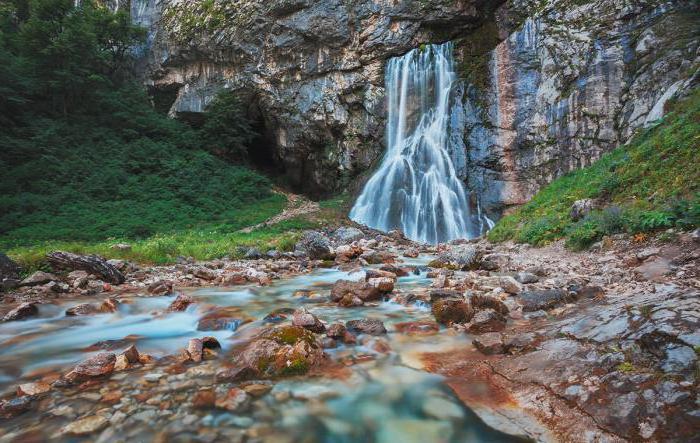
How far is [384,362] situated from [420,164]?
16.5 meters

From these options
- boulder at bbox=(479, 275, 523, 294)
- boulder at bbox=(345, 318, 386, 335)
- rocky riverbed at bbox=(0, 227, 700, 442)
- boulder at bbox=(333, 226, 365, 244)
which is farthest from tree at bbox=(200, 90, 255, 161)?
boulder at bbox=(345, 318, 386, 335)

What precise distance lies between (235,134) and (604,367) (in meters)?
26.6

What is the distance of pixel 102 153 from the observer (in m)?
22.0

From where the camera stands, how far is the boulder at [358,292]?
5.68m

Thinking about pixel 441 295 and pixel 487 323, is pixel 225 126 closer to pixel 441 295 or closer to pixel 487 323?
pixel 441 295

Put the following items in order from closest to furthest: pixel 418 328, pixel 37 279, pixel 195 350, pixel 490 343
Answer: pixel 490 343
pixel 195 350
pixel 418 328
pixel 37 279

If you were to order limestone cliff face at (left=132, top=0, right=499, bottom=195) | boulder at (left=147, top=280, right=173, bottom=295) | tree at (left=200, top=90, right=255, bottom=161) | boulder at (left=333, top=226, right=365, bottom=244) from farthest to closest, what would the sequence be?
tree at (left=200, top=90, right=255, bottom=161) → limestone cliff face at (left=132, top=0, right=499, bottom=195) → boulder at (left=333, top=226, right=365, bottom=244) → boulder at (left=147, top=280, right=173, bottom=295)

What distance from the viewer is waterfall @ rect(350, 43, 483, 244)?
677 inches

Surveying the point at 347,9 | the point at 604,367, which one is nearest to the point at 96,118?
the point at 347,9

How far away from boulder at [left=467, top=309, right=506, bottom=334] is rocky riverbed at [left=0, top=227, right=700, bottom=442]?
0.07ft

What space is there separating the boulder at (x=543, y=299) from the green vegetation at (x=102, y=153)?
8.23m

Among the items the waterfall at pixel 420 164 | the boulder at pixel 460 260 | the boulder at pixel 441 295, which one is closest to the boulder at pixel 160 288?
the boulder at pixel 441 295

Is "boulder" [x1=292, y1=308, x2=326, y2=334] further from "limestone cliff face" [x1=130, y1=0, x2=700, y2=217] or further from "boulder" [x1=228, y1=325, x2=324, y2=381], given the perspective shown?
"limestone cliff face" [x1=130, y1=0, x2=700, y2=217]

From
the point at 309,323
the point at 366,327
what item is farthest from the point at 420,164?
the point at 309,323
